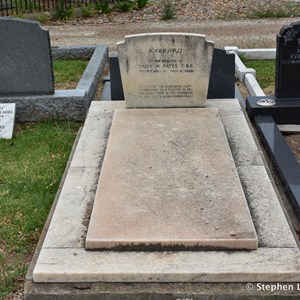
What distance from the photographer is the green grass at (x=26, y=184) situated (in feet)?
13.2

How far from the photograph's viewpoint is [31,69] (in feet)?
21.3

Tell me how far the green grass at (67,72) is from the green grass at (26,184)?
5.07 ft

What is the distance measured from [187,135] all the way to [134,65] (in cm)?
105

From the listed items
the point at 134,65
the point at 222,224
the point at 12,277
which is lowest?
the point at 12,277

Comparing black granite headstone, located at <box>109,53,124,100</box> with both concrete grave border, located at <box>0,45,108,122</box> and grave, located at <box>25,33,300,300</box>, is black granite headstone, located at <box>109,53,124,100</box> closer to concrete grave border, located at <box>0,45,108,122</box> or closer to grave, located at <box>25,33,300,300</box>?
concrete grave border, located at <box>0,45,108,122</box>

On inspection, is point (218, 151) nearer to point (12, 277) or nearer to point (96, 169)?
point (96, 169)

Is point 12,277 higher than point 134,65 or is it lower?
lower

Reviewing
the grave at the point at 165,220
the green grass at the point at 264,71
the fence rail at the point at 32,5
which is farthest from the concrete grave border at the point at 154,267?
the fence rail at the point at 32,5

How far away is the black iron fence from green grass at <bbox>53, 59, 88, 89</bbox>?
4.93 m

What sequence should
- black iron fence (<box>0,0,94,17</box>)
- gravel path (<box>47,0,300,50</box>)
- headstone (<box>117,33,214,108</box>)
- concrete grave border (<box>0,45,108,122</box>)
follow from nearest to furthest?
headstone (<box>117,33,214,108</box>) < concrete grave border (<box>0,45,108,122</box>) < gravel path (<box>47,0,300,50</box>) < black iron fence (<box>0,0,94,17</box>)

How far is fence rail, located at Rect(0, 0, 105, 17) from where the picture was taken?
13578 mm

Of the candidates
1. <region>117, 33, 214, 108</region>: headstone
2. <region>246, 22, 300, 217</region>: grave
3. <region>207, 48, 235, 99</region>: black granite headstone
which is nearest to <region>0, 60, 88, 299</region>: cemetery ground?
<region>117, 33, 214, 108</region>: headstone

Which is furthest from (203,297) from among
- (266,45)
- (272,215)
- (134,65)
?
(266,45)

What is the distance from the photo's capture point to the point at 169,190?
4.16 meters
